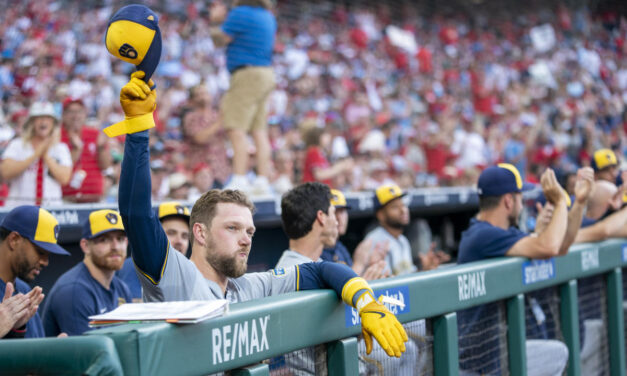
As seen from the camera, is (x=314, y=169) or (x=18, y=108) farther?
(x=18, y=108)

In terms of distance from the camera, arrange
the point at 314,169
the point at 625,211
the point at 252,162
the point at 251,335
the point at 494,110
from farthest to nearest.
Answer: the point at 494,110, the point at 252,162, the point at 314,169, the point at 625,211, the point at 251,335

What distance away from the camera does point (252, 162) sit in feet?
29.9

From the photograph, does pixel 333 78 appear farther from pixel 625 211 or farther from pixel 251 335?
pixel 251 335

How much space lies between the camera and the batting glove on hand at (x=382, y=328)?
85.4 inches

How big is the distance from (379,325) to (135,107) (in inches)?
38.1

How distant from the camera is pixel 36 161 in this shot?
499cm

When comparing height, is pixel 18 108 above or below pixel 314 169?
above

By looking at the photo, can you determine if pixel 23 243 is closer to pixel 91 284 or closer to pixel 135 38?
pixel 91 284

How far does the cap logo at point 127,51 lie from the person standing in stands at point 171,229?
2.25 m

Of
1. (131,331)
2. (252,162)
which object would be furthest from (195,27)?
(131,331)

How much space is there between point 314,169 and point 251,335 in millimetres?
5679

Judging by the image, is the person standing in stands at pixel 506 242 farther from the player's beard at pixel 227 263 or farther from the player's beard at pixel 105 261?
the player's beard at pixel 105 261

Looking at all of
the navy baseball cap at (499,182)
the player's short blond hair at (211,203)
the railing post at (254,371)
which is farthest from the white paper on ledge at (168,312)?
the navy baseball cap at (499,182)

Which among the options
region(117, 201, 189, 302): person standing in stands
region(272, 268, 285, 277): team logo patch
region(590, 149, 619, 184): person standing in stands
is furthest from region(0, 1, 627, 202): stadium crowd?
region(272, 268, 285, 277): team logo patch
